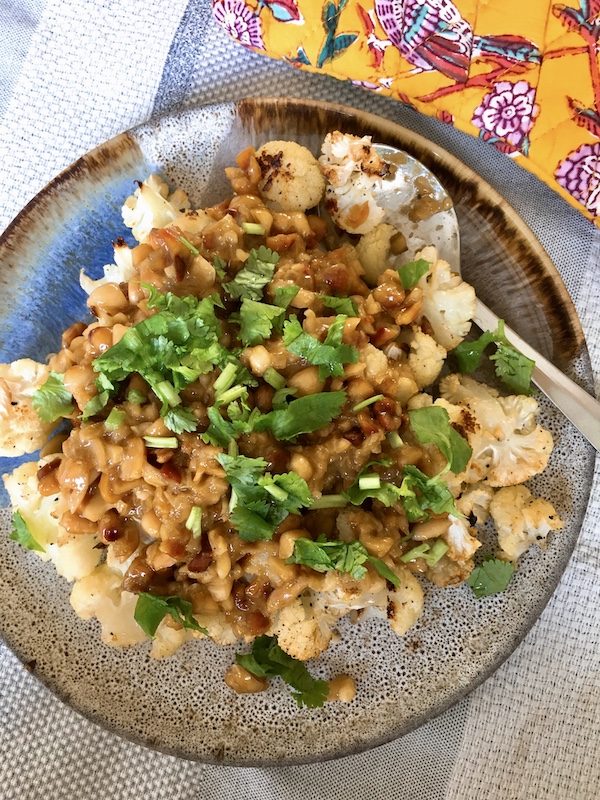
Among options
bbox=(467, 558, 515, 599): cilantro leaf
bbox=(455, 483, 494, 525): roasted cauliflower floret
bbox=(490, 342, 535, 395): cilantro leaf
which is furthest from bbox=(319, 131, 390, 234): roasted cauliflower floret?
bbox=(467, 558, 515, 599): cilantro leaf

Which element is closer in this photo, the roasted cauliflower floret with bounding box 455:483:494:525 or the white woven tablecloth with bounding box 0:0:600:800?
the roasted cauliflower floret with bounding box 455:483:494:525

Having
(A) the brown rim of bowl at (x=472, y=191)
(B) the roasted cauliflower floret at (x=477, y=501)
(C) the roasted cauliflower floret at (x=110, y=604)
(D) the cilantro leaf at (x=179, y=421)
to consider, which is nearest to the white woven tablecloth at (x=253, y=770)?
(A) the brown rim of bowl at (x=472, y=191)

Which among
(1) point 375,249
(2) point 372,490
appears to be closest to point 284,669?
(2) point 372,490

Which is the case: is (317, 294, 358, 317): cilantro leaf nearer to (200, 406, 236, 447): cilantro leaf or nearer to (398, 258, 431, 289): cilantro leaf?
(398, 258, 431, 289): cilantro leaf

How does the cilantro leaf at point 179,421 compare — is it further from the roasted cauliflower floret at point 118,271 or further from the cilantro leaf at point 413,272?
the cilantro leaf at point 413,272

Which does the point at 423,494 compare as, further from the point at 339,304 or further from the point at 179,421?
the point at 179,421

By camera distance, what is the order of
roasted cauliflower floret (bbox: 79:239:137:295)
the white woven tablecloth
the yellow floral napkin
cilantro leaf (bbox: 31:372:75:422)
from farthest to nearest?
the white woven tablecloth
the yellow floral napkin
roasted cauliflower floret (bbox: 79:239:137:295)
cilantro leaf (bbox: 31:372:75:422)

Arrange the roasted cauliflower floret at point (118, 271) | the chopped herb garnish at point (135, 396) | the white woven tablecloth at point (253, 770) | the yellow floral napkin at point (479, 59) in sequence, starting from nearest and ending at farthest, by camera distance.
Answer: the chopped herb garnish at point (135, 396) → the roasted cauliflower floret at point (118, 271) → the yellow floral napkin at point (479, 59) → the white woven tablecloth at point (253, 770)
